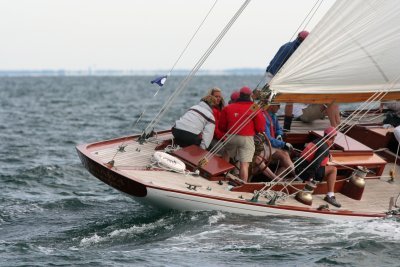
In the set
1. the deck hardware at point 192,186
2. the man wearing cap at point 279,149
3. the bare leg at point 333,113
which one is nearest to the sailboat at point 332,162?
the deck hardware at point 192,186

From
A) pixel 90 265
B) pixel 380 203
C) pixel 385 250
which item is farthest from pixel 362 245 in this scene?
pixel 90 265

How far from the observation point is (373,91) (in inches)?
460

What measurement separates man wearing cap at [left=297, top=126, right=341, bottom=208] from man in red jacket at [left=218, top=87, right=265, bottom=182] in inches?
35.2

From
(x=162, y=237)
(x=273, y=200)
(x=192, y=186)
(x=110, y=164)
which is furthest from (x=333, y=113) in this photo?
(x=162, y=237)

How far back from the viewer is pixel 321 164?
11430mm

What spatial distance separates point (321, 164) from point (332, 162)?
53 centimetres

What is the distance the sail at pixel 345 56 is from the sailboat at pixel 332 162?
2 centimetres

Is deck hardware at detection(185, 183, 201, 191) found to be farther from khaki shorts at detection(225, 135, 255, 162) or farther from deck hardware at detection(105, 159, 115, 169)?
deck hardware at detection(105, 159, 115, 169)

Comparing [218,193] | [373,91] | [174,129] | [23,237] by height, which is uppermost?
[373,91]

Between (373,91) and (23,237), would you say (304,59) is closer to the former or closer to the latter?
(373,91)

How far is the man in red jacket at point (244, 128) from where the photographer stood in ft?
37.6

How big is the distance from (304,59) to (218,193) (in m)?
2.60

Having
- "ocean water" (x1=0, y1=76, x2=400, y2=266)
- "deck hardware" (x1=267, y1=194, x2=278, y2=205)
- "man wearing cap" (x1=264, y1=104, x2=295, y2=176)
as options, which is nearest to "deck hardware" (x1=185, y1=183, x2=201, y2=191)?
"ocean water" (x1=0, y1=76, x2=400, y2=266)

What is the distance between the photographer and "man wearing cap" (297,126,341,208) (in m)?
11.3
